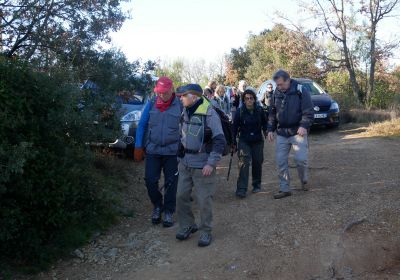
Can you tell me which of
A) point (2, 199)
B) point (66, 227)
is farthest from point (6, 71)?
point (66, 227)

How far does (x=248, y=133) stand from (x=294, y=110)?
0.85 m

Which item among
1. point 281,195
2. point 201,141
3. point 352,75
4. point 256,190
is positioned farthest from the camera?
point 352,75

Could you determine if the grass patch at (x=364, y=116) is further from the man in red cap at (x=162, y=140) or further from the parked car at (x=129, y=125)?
the man in red cap at (x=162, y=140)

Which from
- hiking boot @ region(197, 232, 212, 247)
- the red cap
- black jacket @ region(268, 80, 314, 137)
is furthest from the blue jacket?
black jacket @ region(268, 80, 314, 137)

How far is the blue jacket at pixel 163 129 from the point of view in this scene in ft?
19.9

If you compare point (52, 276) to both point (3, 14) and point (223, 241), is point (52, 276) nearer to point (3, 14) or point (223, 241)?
point (223, 241)

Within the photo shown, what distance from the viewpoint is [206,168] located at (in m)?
5.23

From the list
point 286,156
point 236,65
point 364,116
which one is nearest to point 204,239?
point 286,156

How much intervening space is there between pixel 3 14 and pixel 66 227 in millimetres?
3937

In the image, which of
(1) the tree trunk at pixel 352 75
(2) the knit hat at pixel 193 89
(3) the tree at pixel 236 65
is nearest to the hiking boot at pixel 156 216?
(2) the knit hat at pixel 193 89

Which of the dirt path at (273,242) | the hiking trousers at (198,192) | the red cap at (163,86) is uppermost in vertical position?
the red cap at (163,86)

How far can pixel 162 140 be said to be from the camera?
607 cm

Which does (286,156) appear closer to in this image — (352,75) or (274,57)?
(352,75)

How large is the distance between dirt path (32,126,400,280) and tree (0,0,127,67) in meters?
2.72
